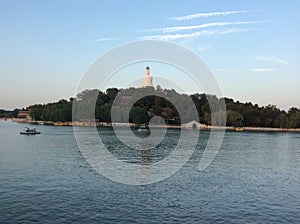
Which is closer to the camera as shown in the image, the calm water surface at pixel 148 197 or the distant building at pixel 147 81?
the calm water surface at pixel 148 197

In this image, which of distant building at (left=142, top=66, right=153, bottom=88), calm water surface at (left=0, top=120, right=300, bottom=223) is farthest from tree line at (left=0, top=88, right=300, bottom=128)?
calm water surface at (left=0, top=120, right=300, bottom=223)

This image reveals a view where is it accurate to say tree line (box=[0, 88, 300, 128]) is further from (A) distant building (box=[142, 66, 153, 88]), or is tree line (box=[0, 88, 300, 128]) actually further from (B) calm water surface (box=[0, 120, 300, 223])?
(B) calm water surface (box=[0, 120, 300, 223])

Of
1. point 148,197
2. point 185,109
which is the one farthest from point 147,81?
point 148,197

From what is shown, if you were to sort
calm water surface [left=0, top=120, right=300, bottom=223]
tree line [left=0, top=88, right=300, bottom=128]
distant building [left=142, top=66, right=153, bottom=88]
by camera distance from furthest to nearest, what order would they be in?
distant building [left=142, top=66, right=153, bottom=88] → tree line [left=0, top=88, right=300, bottom=128] → calm water surface [left=0, top=120, right=300, bottom=223]

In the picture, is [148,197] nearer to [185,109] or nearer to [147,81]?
[185,109]

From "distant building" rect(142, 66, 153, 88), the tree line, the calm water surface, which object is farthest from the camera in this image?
"distant building" rect(142, 66, 153, 88)

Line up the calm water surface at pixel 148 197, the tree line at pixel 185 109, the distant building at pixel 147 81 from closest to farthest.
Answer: the calm water surface at pixel 148 197
the tree line at pixel 185 109
the distant building at pixel 147 81

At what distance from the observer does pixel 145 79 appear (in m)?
80.2

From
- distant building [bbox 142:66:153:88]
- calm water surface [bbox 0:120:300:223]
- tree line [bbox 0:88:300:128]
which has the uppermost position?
distant building [bbox 142:66:153:88]

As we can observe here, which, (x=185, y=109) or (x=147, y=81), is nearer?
(x=185, y=109)

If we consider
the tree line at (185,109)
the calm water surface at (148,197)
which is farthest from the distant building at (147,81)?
the calm water surface at (148,197)

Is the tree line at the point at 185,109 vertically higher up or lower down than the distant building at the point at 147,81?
lower down

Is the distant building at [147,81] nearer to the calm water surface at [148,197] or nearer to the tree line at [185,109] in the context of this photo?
the tree line at [185,109]

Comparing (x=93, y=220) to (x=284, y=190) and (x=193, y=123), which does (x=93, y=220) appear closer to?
(x=284, y=190)
